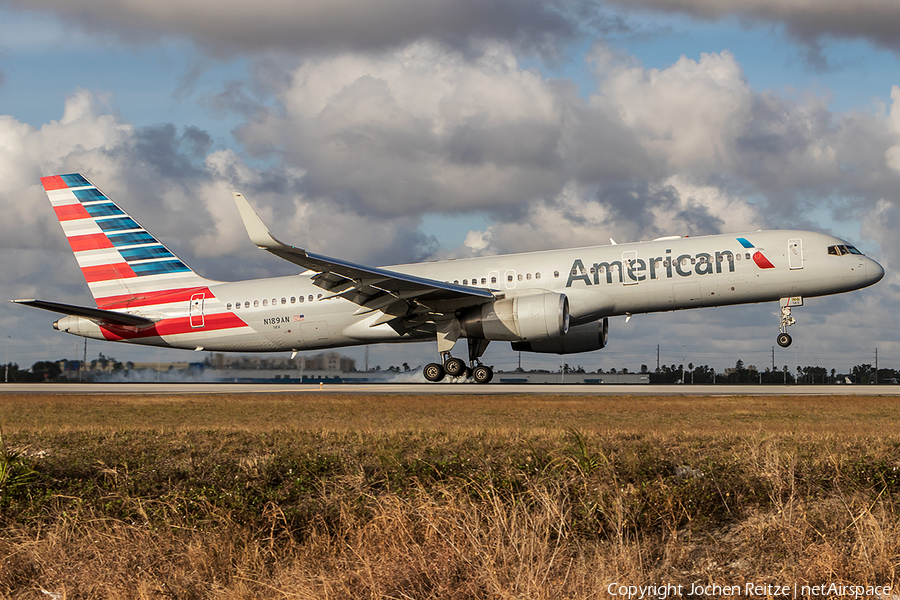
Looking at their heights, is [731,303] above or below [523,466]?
above

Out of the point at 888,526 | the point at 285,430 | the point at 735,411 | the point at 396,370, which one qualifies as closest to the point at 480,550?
the point at 888,526

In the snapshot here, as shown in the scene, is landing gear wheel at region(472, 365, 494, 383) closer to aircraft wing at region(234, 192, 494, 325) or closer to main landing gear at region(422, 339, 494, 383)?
main landing gear at region(422, 339, 494, 383)

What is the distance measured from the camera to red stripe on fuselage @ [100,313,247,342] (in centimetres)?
3312

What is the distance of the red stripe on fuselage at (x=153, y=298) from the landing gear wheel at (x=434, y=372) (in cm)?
1078

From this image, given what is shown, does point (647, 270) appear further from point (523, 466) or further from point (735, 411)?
point (523, 466)

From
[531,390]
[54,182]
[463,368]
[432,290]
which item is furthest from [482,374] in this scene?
[54,182]

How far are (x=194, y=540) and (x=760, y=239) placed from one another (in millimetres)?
24669

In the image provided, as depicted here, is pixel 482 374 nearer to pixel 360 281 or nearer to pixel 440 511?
pixel 360 281

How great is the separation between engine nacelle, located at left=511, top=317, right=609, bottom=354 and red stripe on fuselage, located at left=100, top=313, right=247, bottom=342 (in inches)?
502

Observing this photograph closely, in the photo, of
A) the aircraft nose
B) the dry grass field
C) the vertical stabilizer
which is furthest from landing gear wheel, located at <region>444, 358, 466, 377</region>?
the dry grass field

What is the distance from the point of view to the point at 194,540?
25.5 feet

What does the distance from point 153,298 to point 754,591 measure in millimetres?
32393

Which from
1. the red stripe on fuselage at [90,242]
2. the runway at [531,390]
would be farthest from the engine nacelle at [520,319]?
the red stripe on fuselage at [90,242]

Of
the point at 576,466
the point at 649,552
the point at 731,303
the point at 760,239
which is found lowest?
the point at 649,552
